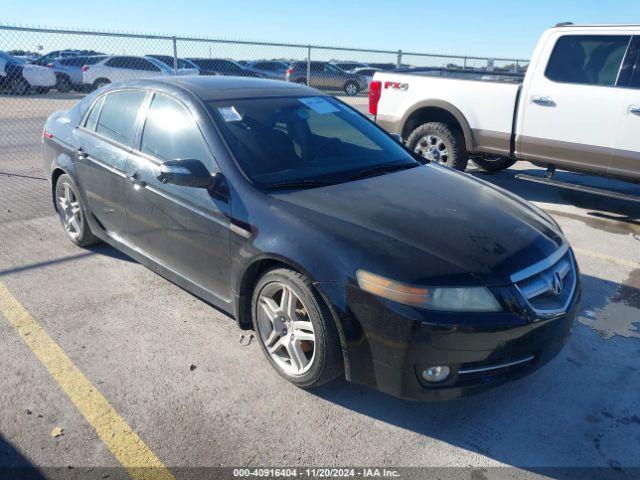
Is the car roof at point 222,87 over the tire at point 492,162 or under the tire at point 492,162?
over

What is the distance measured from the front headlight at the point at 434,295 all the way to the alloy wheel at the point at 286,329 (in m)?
0.46

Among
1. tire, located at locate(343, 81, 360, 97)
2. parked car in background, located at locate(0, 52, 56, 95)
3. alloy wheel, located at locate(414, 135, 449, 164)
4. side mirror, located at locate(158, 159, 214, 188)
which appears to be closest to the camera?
side mirror, located at locate(158, 159, 214, 188)

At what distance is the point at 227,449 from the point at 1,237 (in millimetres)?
3866

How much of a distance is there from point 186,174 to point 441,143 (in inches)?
194

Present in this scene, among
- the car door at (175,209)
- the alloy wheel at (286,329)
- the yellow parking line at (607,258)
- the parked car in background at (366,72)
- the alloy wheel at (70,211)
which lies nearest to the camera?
the alloy wheel at (286,329)

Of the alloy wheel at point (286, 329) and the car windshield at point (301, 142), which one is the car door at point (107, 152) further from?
the alloy wheel at point (286, 329)

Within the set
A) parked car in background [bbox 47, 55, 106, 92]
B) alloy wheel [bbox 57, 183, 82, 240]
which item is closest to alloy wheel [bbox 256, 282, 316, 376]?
alloy wheel [bbox 57, 183, 82, 240]

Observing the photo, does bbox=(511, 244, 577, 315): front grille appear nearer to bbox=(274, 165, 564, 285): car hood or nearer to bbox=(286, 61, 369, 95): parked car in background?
bbox=(274, 165, 564, 285): car hood

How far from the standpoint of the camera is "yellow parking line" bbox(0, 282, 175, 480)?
2.51 metres

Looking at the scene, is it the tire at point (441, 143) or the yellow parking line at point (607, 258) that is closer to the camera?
the yellow parking line at point (607, 258)

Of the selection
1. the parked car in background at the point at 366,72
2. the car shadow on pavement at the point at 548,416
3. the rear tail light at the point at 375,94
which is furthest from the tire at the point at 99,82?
the car shadow on pavement at the point at 548,416

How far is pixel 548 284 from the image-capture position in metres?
2.79

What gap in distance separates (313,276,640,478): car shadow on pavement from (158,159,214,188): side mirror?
1.39 m

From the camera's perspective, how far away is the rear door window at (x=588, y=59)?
5906mm
